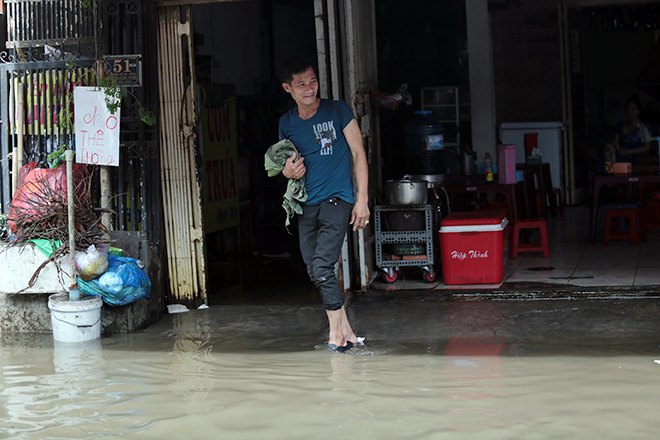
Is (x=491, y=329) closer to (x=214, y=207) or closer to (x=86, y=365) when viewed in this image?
(x=86, y=365)

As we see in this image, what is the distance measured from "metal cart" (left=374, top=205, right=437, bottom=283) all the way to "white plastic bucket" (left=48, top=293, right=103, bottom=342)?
103 inches

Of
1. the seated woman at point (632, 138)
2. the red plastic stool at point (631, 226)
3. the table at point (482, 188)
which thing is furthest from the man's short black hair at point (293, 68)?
the seated woman at point (632, 138)

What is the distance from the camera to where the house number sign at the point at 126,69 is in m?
5.86

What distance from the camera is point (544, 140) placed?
11.7 metres

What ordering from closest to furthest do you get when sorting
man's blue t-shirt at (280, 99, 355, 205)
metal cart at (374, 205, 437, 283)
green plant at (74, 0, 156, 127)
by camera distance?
1. man's blue t-shirt at (280, 99, 355, 205)
2. green plant at (74, 0, 156, 127)
3. metal cart at (374, 205, 437, 283)

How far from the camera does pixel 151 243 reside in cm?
606

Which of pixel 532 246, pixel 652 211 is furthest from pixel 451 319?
pixel 652 211

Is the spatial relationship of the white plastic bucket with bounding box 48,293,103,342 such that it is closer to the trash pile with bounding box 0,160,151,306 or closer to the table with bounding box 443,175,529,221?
the trash pile with bounding box 0,160,151,306

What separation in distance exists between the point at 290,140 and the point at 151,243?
6.22 feet

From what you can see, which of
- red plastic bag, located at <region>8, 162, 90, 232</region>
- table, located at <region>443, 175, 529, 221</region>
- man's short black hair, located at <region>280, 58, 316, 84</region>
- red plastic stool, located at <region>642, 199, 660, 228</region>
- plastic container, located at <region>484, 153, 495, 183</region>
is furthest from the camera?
red plastic stool, located at <region>642, 199, 660, 228</region>

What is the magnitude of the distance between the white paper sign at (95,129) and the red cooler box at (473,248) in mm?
2901

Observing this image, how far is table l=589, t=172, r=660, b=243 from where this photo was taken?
25.9 ft

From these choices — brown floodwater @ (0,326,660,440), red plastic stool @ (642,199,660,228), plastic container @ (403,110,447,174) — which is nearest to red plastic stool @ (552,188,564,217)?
red plastic stool @ (642,199,660,228)

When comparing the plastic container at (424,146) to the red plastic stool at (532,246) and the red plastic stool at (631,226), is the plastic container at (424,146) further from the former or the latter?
the red plastic stool at (631,226)
